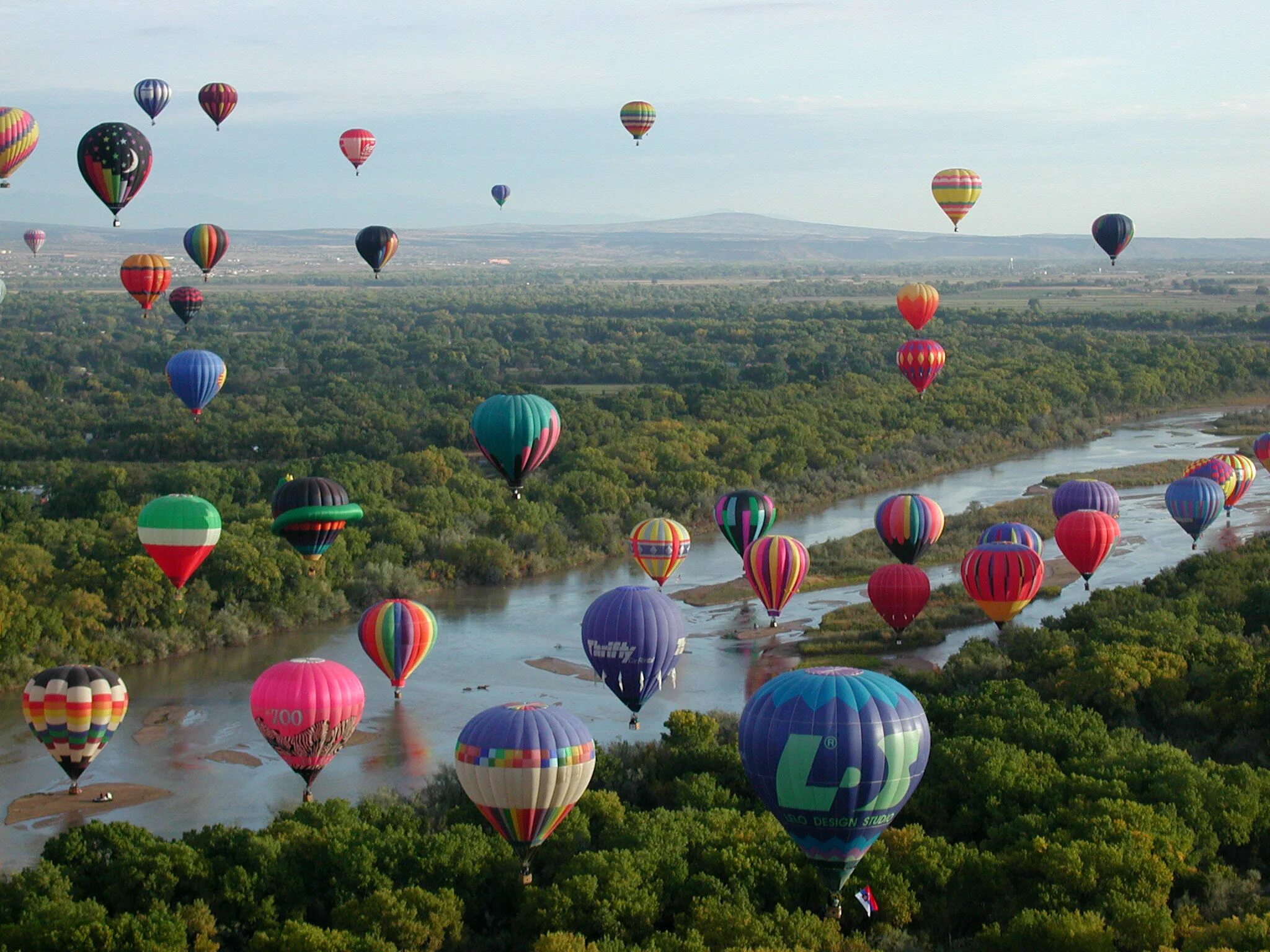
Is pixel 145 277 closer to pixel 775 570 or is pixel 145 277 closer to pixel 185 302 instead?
pixel 185 302

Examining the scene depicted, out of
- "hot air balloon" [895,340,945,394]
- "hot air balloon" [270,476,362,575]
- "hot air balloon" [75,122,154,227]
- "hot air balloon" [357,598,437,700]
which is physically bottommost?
"hot air balloon" [357,598,437,700]

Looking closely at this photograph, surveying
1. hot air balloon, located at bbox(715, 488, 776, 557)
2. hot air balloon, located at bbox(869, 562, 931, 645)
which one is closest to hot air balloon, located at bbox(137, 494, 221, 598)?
hot air balloon, located at bbox(715, 488, 776, 557)

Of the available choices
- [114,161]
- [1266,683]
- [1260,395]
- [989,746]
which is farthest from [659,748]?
[1260,395]

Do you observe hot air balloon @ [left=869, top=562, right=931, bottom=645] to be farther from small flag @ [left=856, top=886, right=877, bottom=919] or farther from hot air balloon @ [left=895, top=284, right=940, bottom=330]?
hot air balloon @ [left=895, top=284, right=940, bottom=330]

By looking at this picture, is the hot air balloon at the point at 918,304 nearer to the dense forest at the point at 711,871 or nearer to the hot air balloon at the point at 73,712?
the dense forest at the point at 711,871

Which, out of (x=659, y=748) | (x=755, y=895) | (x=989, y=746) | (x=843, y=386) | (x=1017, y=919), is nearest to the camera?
(x=1017, y=919)

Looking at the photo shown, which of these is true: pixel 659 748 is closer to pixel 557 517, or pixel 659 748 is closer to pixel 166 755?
pixel 166 755

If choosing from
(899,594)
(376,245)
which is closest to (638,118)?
(376,245)
